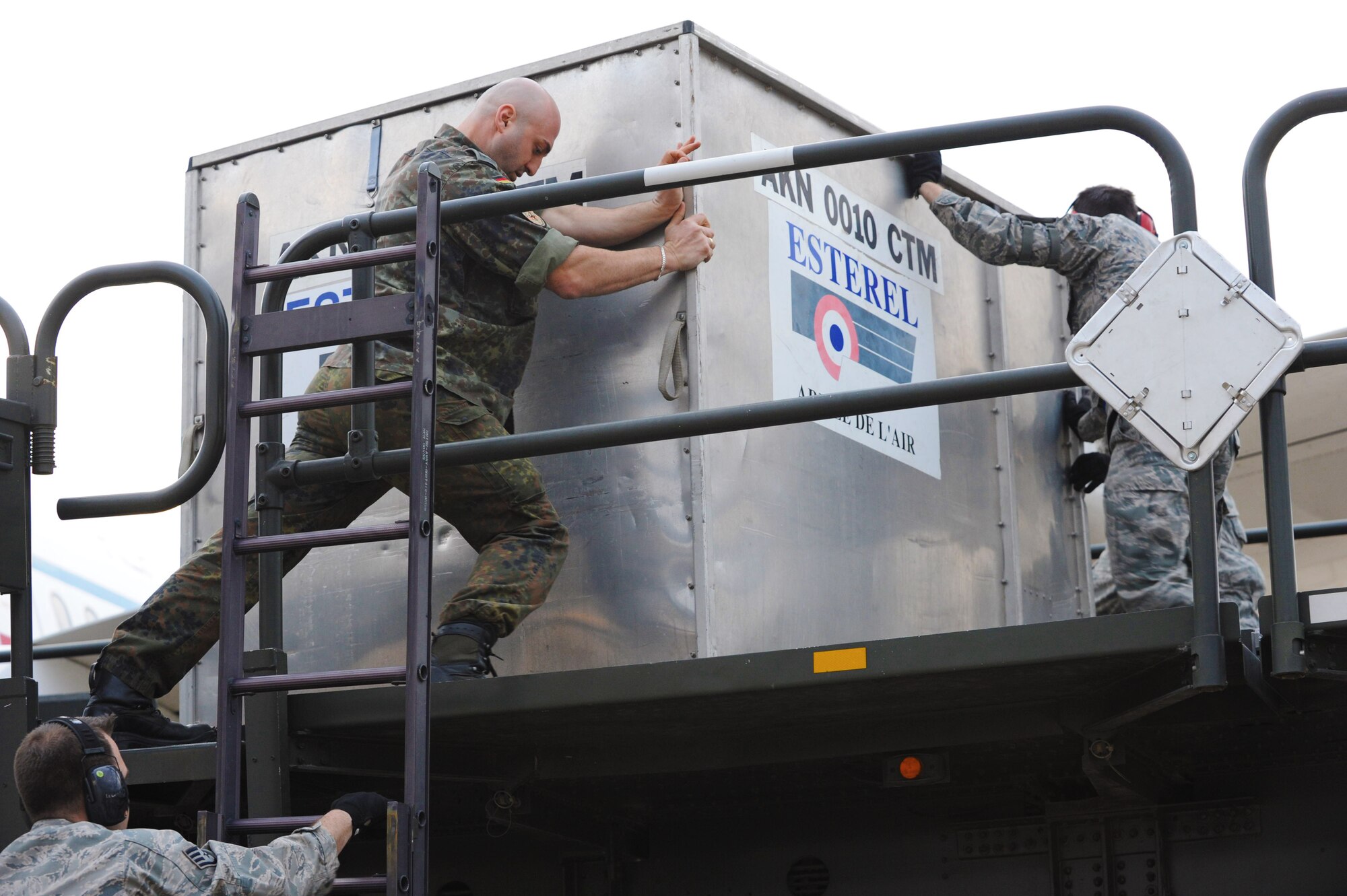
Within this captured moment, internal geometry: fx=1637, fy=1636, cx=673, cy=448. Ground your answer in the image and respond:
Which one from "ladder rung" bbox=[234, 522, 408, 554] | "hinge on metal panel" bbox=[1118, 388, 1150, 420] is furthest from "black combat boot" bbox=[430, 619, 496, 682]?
"hinge on metal panel" bbox=[1118, 388, 1150, 420]

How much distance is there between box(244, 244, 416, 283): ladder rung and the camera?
373cm

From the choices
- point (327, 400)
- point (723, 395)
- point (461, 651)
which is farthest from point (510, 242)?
point (461, 651)

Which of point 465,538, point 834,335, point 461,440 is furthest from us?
point 834,335

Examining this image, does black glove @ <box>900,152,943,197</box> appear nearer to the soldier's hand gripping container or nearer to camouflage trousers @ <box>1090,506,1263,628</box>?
the soldier's hand gripping container

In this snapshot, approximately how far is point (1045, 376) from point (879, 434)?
1.67 meters

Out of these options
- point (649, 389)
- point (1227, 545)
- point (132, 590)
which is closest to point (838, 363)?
point (649, 389)

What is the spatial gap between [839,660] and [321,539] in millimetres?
1172

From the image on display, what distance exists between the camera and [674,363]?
4.54 m

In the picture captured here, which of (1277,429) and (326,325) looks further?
(326,325)

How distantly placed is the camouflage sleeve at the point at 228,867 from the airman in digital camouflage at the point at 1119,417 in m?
2.99

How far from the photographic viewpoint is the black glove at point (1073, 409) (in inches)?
244

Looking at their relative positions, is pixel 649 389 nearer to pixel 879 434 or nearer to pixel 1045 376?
pixel 879 434

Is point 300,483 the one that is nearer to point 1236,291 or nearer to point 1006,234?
point 1236,291

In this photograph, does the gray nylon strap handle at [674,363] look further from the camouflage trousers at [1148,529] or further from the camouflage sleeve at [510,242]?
the camouflage trousers at [1148,529]
